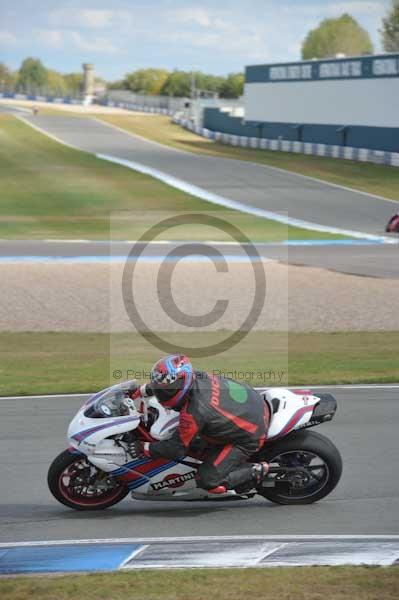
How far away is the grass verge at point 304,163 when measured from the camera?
4828cm

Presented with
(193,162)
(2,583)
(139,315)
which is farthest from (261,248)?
(193,162)

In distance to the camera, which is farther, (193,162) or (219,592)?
(193,162)

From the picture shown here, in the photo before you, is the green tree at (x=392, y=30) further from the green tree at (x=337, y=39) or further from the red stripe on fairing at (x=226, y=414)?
the red stripe on fairing at (x=226, y=414)

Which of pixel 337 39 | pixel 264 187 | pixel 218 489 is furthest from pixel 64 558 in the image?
pixel 337 39

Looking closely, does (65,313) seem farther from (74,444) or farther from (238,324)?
(74,444)

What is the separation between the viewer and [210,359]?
1611 centimetres

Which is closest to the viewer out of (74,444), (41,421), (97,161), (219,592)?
(219,592)

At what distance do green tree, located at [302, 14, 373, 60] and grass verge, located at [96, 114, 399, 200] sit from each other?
100000mm

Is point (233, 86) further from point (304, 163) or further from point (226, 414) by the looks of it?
point (226, 414)

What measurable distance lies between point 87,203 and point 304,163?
1941 cm

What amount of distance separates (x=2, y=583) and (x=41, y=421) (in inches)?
196

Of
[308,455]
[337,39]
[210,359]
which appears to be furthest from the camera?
[337,39]

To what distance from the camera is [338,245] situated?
3092cm

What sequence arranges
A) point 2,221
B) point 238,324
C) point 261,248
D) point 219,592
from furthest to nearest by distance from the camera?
1. point 2,221
2. point 261,248
3. point 238,324
4. point 219,592
